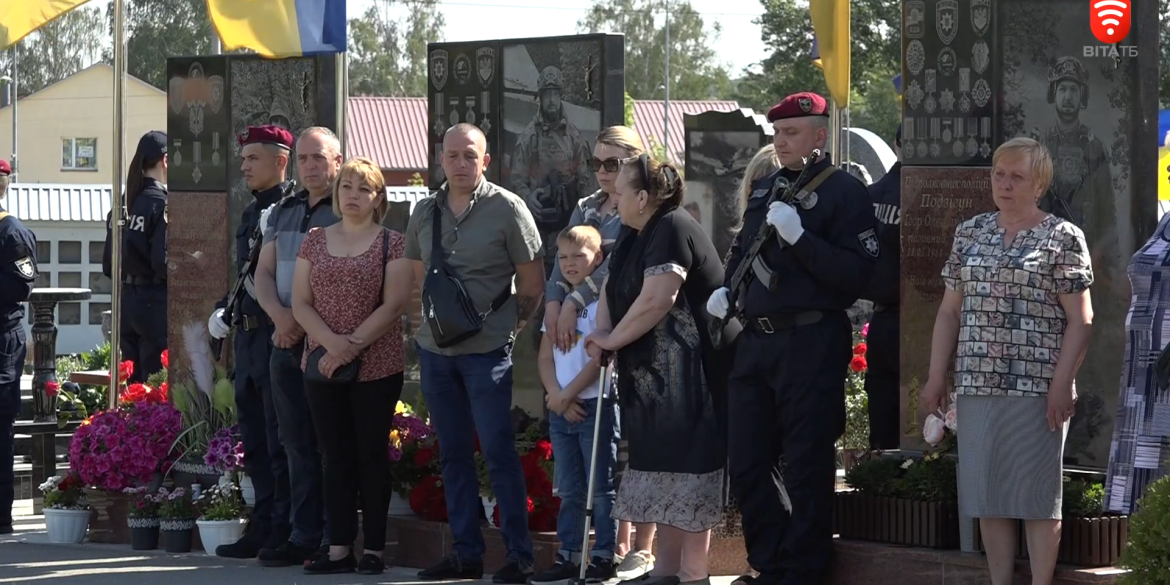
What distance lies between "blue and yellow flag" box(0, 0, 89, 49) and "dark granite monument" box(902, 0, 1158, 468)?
19.3 feet

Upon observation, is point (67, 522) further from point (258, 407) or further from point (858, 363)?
point (858, 363)

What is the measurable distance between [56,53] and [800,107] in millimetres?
73578

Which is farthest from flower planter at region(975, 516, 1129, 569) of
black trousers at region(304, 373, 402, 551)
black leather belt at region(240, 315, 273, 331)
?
black leather belt at region(240, 315, 273, 331)

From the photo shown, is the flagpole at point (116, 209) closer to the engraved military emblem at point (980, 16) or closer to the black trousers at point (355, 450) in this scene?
the black trousers at point (355, 450)

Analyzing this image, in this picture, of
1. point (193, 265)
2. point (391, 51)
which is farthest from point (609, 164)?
point (391, 51)

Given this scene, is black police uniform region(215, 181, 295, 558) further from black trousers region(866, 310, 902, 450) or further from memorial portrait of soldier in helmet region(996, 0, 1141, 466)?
memorial portrait of soldier in helmet region(996, 0, 1141, 466)

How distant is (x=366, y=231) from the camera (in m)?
8.48

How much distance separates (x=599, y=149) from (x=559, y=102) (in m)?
1.80

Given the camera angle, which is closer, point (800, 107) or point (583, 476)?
point (800, 107)

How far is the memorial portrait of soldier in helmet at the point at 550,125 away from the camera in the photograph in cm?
962

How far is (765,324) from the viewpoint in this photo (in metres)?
7.14

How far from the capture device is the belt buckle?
7.13m

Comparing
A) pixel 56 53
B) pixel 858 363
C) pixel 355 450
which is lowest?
pixel 355 450

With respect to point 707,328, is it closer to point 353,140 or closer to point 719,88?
point 353,140
